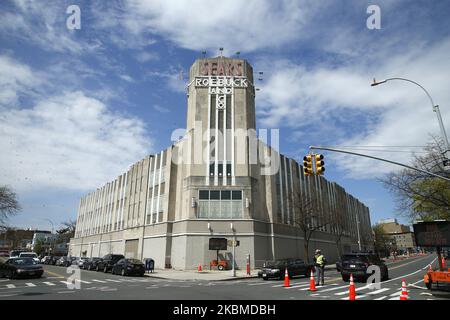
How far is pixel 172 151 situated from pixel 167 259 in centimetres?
1348

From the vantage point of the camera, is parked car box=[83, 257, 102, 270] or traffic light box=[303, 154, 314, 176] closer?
traffic light box=[303, 154, 314, 176]

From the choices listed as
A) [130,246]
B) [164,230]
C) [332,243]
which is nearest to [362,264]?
[164,230]

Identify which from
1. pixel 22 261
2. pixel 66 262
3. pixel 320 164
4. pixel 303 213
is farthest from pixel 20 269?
pixel 303 213

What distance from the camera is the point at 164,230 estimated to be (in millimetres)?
38188

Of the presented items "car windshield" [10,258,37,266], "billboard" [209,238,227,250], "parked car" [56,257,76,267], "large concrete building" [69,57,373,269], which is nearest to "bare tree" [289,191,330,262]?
"large concrete building" [69,57,373,269]

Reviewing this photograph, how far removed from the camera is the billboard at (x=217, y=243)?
34.0m

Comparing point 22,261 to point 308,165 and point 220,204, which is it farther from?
point 308,165

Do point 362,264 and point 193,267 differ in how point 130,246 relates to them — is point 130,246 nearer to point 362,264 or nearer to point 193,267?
point 193,267

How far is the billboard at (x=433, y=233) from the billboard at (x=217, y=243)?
68.6ft

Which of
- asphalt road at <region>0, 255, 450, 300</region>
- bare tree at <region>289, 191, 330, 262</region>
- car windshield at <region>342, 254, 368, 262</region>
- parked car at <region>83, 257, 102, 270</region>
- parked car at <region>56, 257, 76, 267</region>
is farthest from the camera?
parked car at <region>56, 257, 76, 267</region>

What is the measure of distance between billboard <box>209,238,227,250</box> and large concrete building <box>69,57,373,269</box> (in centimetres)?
53

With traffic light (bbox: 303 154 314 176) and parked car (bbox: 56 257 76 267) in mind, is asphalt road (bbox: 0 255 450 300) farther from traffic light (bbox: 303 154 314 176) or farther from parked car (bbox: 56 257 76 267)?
parked car (bbox: 56 257 76 267)

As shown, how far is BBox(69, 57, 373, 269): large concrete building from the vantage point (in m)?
34.9

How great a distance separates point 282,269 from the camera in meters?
22.8
